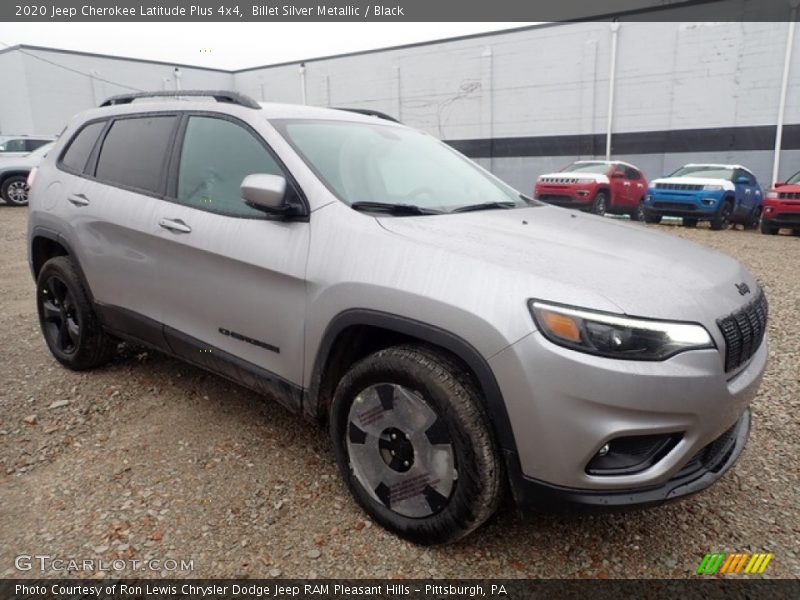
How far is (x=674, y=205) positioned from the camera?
1252 centimetres

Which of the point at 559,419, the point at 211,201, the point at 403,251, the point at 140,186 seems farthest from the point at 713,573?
the point at 140,186

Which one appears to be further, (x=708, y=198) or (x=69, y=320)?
(x=708, y=198)

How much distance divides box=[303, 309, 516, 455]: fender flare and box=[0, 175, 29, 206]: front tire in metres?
14.8

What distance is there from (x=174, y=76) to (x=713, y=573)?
3219 cm

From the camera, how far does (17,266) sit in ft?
25.2

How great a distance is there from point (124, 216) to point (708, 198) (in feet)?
40.5

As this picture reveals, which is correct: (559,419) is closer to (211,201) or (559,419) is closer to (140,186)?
(211,201)

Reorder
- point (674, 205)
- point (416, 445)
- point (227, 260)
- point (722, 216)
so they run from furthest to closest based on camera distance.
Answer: point (674, 205), point (722, 216), point (227, 260), point (416, 445)

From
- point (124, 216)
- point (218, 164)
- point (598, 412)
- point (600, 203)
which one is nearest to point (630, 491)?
point (598, 412)

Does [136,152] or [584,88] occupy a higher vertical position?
[584,88]

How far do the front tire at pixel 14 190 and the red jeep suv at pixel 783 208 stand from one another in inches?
674

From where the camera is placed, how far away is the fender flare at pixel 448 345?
1.85 meters

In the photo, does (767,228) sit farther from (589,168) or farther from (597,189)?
(589,168)

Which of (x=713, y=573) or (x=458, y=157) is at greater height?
(x=458, y=157)
